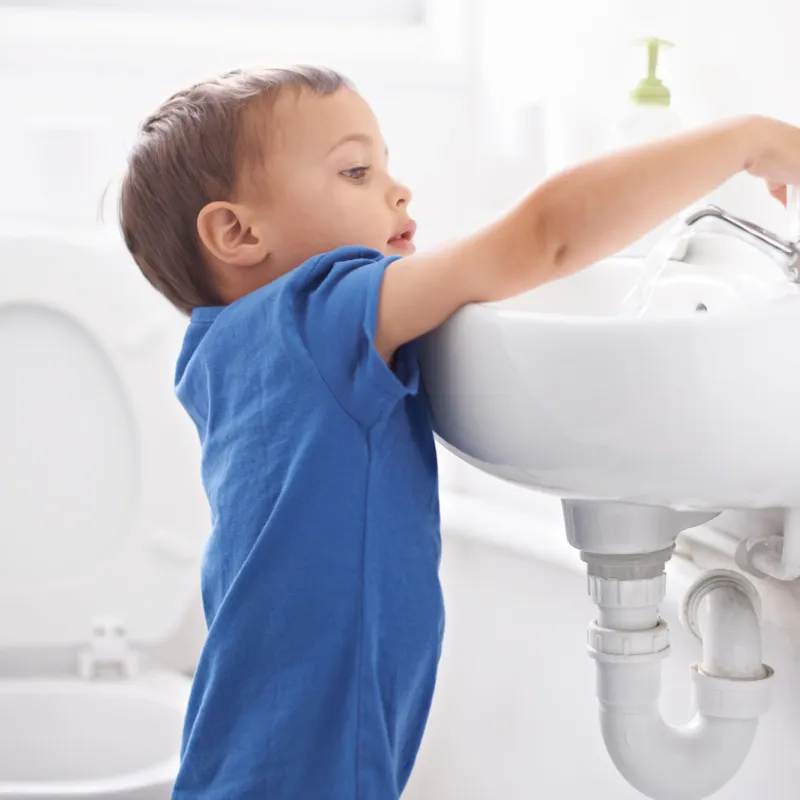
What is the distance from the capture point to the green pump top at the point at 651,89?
3.53 feet

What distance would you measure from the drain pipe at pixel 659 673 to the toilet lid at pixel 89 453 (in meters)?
0.75

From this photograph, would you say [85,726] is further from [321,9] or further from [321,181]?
[321,9]

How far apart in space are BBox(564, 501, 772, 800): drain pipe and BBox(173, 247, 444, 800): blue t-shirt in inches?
5.1

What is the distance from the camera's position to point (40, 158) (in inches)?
63.9

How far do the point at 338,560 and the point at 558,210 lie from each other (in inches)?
10.5

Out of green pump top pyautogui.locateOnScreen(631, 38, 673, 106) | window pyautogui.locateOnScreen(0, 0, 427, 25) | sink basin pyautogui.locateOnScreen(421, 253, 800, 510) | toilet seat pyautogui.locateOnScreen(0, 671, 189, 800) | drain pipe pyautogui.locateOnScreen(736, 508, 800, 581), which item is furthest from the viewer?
window pyautogui.locateOnScreen(0, 0, 427, 25)

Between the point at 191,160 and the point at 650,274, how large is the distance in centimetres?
34

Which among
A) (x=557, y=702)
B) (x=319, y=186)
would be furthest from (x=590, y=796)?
(x=319, y=186)

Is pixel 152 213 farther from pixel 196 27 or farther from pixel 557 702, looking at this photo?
pixel 196 27

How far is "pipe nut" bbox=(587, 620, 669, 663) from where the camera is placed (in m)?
0.86

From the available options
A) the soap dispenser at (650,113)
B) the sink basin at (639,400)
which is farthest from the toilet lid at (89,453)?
the sink basin at (639,400)

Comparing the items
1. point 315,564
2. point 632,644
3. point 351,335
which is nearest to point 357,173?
point 351,335

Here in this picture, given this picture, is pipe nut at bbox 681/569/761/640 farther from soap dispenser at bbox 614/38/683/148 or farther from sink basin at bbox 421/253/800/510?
soap dispenser at bbox 614/38/683/148

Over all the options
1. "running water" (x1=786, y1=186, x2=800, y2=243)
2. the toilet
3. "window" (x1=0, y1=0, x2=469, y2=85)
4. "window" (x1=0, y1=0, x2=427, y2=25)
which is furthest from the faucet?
"window" (x1=0, y1=0, x2=427, y2=25)
